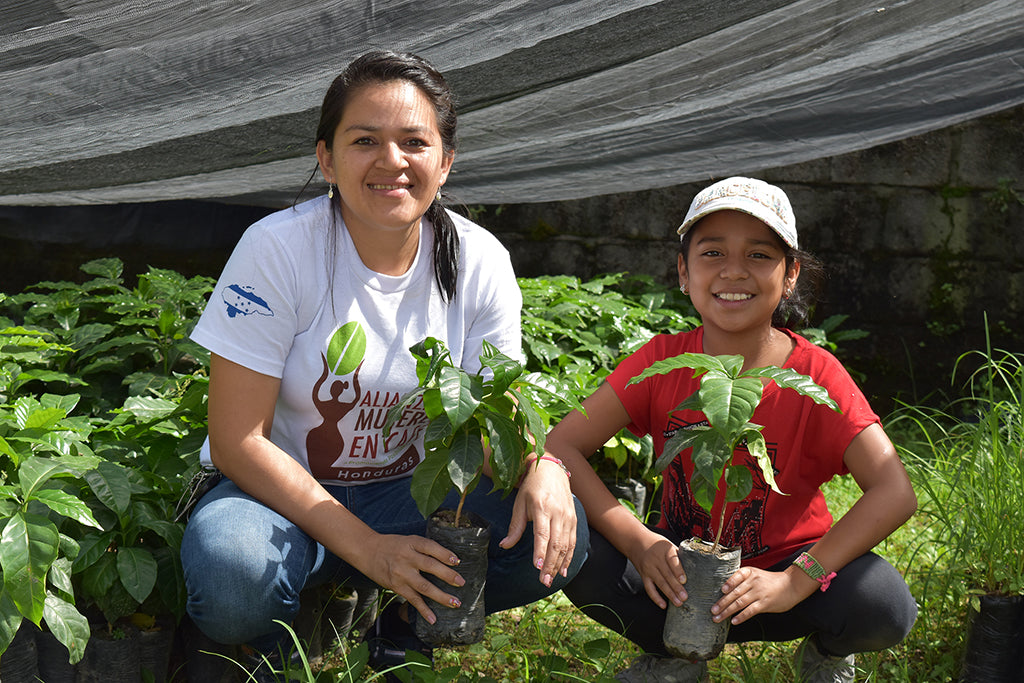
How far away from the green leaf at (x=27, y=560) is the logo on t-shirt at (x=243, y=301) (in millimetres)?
507

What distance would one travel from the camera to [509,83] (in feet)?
10.0

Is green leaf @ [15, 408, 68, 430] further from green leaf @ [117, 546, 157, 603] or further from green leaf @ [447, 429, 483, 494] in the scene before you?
green leaf @ [447, 429, 483, 494]

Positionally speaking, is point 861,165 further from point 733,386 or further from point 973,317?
point 733,386

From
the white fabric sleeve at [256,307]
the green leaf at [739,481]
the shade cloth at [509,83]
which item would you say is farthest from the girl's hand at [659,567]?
the shade cloth at [509,83]

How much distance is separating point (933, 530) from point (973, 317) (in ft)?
5.06

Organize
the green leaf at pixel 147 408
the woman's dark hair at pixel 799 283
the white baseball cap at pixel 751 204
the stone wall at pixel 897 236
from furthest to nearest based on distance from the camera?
the stone wall at pixel 897 236
the green leaf at pixel 147 408
the woman's dark hair at pixel 799 283
the white baseball cap at pixel 751 204

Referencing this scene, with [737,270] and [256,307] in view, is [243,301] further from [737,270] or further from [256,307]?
[737,270]

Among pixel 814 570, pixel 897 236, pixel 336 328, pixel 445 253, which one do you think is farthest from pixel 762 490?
pixel 897 236

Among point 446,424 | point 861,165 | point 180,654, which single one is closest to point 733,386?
point 446,424

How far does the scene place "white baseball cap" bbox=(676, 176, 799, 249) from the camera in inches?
77.3

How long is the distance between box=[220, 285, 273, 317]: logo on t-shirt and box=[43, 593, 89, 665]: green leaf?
2.00ft

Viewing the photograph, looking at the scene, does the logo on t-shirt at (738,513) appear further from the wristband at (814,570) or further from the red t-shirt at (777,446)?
the wristband at (814,570)

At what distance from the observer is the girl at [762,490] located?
6.18 ft

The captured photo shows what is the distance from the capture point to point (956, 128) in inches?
167
